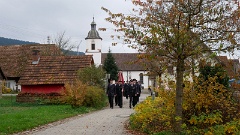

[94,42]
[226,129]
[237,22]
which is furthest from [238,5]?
[94,42]

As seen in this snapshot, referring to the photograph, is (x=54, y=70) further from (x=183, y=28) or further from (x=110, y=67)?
(x=110, y=67)

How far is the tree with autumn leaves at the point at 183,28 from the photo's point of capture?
9.02m

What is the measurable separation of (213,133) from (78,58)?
2304 centimetres

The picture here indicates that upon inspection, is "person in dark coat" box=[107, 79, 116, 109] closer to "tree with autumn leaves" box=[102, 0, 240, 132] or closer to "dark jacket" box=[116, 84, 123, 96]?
"dark jacket" box=[116, 84, 123, 96]

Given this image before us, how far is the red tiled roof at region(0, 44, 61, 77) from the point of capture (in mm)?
51062

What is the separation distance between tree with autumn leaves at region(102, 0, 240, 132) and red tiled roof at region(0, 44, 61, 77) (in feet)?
132

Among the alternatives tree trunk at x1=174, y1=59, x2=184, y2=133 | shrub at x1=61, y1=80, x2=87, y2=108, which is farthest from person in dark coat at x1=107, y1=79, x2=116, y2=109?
tree trunk at x1=174, y1=59, x2=184, y2=133

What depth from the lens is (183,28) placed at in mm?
9102

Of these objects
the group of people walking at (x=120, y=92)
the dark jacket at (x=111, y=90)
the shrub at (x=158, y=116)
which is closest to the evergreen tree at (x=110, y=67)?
the group of people walking at (x=120, y=92)

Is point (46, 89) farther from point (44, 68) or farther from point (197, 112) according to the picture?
point (197, 112)

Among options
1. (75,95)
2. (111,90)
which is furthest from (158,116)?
(111,90)

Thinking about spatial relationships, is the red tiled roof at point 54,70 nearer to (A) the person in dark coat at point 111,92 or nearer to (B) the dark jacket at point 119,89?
(B) the dark jacket at point 119,89

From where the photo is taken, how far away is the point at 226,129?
929 centimetres

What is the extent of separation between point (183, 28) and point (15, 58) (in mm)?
46069
